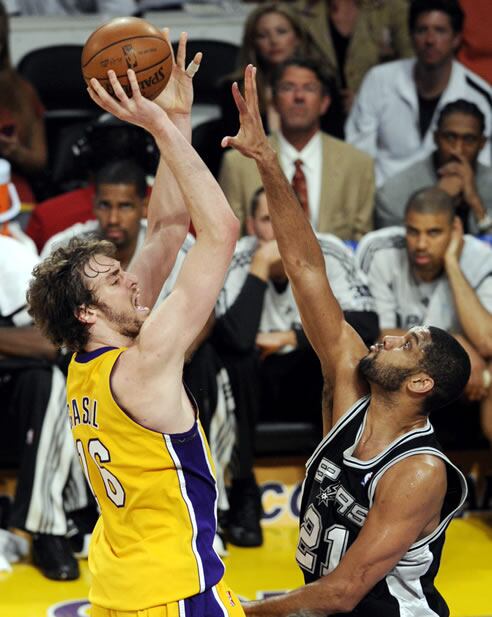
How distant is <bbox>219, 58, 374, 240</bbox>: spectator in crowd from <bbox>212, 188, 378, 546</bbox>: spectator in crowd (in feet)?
1.63

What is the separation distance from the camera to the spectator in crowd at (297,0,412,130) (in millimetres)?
7371

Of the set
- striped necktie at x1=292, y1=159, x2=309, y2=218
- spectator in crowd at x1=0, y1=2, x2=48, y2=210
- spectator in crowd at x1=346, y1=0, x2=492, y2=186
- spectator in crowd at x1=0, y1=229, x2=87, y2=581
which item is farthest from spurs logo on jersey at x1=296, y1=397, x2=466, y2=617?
spectator in crowd at x1=0, y1=2, x2=48, y2=210

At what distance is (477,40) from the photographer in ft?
25.0

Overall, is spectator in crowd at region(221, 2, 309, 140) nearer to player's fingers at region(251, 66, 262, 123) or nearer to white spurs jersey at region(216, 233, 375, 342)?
white spurs jersey at region(216, 233, 375, 342)

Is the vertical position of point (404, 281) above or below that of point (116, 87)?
below

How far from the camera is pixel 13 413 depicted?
5137mm

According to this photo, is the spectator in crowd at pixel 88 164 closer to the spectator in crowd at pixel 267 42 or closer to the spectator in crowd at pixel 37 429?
the spectator in crowd at pixel 267 42

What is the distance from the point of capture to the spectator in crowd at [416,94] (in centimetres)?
686

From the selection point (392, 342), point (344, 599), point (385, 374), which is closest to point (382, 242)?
point (392, 342)

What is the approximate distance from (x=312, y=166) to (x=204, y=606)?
365 centimetres

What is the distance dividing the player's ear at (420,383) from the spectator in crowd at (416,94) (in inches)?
131

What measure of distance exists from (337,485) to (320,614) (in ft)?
1.27

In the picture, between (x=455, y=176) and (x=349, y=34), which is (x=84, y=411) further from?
(x=349, y=34)

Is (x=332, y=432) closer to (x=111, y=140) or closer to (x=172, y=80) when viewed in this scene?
(x=172, y=80)
